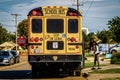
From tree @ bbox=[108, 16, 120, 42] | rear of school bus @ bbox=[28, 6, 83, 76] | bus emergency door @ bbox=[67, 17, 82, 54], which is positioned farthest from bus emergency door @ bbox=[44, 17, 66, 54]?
tree @ bbox=[108, 16, 120, 42]

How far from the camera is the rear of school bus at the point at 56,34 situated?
2128 centimetres

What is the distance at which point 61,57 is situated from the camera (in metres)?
21.2

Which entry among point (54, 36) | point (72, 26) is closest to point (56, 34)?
point (54, 36)

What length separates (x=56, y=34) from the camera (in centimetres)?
2141

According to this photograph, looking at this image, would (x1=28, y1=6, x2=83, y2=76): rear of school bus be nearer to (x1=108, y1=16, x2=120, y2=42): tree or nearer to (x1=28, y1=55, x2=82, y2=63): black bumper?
(x1=28, y1=55, x2=82, y2=63): black bumper

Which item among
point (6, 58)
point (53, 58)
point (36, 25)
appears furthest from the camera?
point (6, 58)

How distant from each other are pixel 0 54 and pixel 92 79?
2124cm

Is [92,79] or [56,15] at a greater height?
[56,15]

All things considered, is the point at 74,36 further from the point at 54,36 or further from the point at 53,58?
the point at 53,58

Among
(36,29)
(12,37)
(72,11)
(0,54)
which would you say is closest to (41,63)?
(36,29)

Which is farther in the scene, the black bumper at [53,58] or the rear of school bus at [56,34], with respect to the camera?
the rear of school bus at [56,34]

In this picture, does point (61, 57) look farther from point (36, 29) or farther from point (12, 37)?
point (12, 37)

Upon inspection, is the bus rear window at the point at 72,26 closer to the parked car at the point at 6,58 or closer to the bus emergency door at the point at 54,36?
the bus emergency door at the point at 54,36

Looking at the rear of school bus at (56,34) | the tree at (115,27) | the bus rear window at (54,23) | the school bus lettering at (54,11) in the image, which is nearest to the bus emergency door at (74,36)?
the rear of school bus at (56,34)
